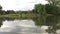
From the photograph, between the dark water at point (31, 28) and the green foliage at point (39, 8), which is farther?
the green foliage at point (39, 8)

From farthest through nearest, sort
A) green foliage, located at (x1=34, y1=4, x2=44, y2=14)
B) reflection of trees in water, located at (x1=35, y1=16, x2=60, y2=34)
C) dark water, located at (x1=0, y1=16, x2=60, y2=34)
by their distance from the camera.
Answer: green foliage, located at (x1=34, y1=4, x2=44, y2=14) < reflection of trees in water, located at (x1=35, y1=16, x2=60, y2=34) < dark water, located at (x1=0, y1=16, x2=60, y2=34)

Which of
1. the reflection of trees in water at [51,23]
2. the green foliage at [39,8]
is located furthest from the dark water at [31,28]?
the green foliage at [39,8]

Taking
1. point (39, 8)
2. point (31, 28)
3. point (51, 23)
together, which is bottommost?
point (39, 8)

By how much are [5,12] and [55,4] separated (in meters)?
7.31

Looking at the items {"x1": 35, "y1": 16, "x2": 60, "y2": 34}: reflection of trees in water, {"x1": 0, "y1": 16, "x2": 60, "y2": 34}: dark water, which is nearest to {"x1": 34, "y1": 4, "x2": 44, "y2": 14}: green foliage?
{"x1": 35, "y1": 16, "x2": 60, "y2": 34}: reflection of trees in water

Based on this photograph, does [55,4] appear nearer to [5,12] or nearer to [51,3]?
[51,3]

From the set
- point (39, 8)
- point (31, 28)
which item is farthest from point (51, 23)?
point (39, 8)

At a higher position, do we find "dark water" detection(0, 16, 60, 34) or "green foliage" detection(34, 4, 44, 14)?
"dark water" detection(0, 16, 60, 34)

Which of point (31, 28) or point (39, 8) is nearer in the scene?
point (31, 28)

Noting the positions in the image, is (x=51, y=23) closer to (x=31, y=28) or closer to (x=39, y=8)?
(x=31, y=28)

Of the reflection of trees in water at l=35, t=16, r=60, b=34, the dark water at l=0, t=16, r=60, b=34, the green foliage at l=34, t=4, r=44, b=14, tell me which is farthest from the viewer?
the green foliage at l=34, t=4, r=44, b=14

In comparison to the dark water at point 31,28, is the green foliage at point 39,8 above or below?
below

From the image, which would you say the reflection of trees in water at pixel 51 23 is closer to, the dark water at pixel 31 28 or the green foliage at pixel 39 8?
the dark water at pixel 31 28

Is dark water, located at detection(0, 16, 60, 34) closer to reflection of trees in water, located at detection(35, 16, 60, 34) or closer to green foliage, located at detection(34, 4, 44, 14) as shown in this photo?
reflection of trees in water, located at detection(35, 16, 60, 34)
